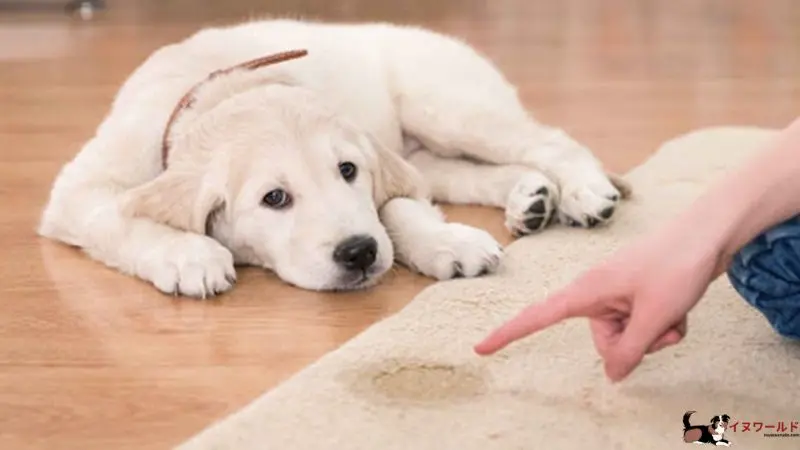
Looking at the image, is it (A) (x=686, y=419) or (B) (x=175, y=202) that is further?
(B) (x=175, y=202)

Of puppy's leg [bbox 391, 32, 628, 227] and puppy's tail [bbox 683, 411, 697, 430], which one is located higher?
puppy's tail [bbox 683, 411, 697, 430]

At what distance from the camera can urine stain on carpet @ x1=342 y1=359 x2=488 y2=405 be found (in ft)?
4.62

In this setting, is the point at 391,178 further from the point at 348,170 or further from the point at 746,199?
the point at 746,199

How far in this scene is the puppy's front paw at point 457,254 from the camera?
5.92 ft

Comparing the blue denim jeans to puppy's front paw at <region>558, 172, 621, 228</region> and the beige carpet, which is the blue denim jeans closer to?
the beige carpet

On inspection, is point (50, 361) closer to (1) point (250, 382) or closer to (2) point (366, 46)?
(1) point (250, 382)

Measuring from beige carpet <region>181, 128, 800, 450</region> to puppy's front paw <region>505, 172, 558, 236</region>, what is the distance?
0.26 m

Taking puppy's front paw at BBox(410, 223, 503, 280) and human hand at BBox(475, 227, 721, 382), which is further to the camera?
puppy's front paw at BBox(410, 223, 503, 280)

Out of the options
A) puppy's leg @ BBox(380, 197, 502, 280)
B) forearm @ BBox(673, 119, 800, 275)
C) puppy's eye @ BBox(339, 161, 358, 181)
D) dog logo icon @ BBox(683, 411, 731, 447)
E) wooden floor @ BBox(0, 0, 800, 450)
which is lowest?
wooden floor @ BBox(0, 0, 800, 450)

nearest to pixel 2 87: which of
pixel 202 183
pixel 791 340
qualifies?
pixel 202 183

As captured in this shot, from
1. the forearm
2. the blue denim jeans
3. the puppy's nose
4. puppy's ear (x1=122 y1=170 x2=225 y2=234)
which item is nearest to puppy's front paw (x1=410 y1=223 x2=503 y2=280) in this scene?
the puppy's nose

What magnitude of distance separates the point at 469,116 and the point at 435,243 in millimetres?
457

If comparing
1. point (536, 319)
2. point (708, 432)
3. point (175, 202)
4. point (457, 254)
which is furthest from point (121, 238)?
point (708, 432)

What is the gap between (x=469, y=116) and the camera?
224 centimetres
